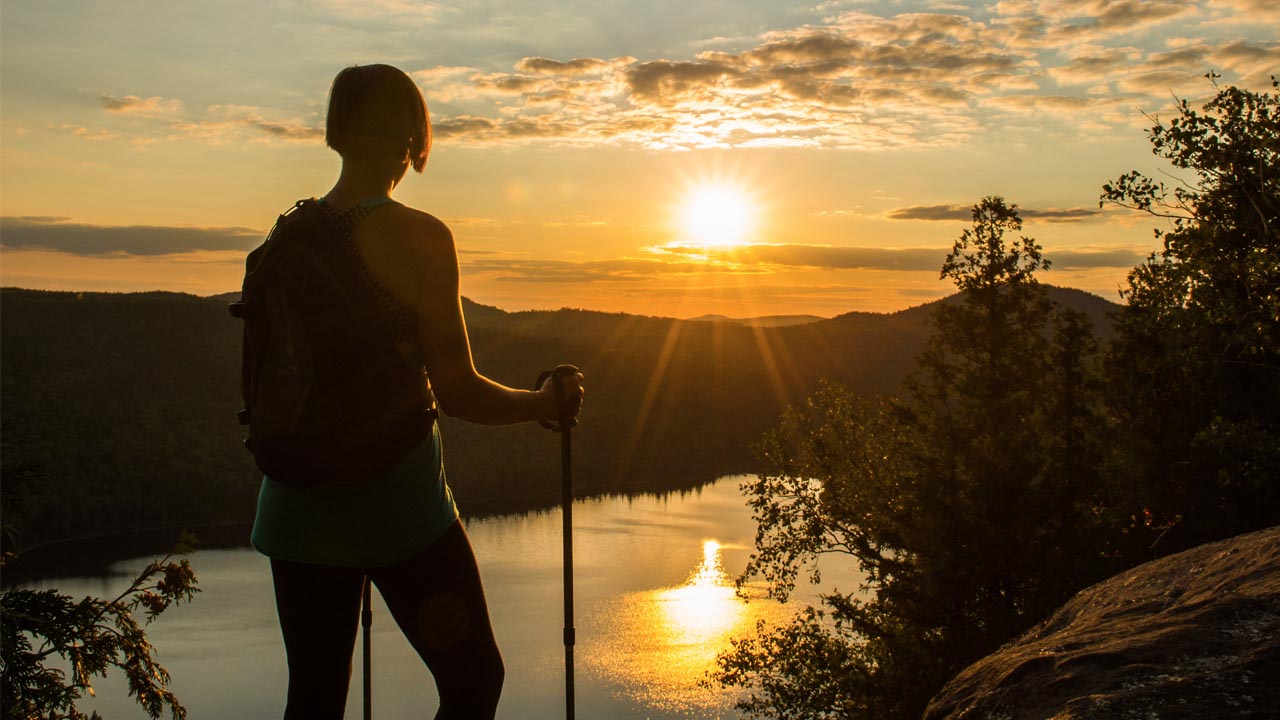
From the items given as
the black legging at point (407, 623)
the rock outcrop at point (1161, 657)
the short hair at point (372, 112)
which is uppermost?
the short hair at point (372, 112)

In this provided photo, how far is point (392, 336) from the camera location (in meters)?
1.74

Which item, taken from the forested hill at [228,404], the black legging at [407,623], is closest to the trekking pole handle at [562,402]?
the black legging at [407,623]

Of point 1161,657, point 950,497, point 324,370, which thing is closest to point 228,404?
point 950,497

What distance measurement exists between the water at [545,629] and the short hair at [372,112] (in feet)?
92.7

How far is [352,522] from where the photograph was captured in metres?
1.76

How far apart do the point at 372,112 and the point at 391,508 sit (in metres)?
0.72

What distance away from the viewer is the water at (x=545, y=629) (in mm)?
30438

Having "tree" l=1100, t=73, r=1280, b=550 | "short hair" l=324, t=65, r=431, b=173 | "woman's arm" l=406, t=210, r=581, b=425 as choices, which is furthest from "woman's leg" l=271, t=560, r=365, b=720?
"tree" l=1100, t=73, r=1280, b=550

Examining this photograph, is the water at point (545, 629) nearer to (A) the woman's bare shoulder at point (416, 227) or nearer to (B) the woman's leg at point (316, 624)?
(B) the woman's leg at point (316, 624)

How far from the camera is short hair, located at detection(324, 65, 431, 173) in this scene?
72.6 inches

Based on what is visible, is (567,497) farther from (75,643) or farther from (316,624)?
(75,643)

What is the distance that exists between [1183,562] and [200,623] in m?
40.1

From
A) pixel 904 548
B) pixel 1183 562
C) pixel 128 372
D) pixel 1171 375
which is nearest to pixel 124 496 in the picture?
pixel 128 372

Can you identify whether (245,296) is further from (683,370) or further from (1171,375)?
(683,370)
